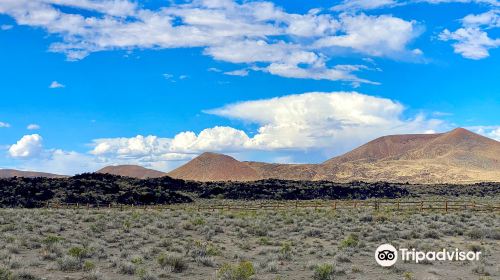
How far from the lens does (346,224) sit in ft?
100

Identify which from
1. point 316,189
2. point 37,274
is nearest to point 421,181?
point 316,189

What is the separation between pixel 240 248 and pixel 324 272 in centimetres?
700

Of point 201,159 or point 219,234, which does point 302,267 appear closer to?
point 219,234

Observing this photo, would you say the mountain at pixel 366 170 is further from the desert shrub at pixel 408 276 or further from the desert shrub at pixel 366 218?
the desert shrub at pixel 408 276

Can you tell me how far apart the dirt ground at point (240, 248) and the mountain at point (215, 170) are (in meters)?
143

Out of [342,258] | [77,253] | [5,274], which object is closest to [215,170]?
[342,258]

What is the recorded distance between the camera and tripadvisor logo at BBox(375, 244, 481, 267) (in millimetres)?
18578

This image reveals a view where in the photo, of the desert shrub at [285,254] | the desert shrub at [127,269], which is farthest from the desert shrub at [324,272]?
the desert shrub at [127,269]

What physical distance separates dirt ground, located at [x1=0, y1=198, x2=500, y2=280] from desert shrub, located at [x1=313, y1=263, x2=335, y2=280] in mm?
33

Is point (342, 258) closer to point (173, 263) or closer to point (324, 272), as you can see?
point (324, 272)

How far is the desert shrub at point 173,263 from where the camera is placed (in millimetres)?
16291

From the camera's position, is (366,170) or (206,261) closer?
(206,261)

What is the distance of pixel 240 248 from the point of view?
71.2 feet

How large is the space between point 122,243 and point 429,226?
1834 centimetres
